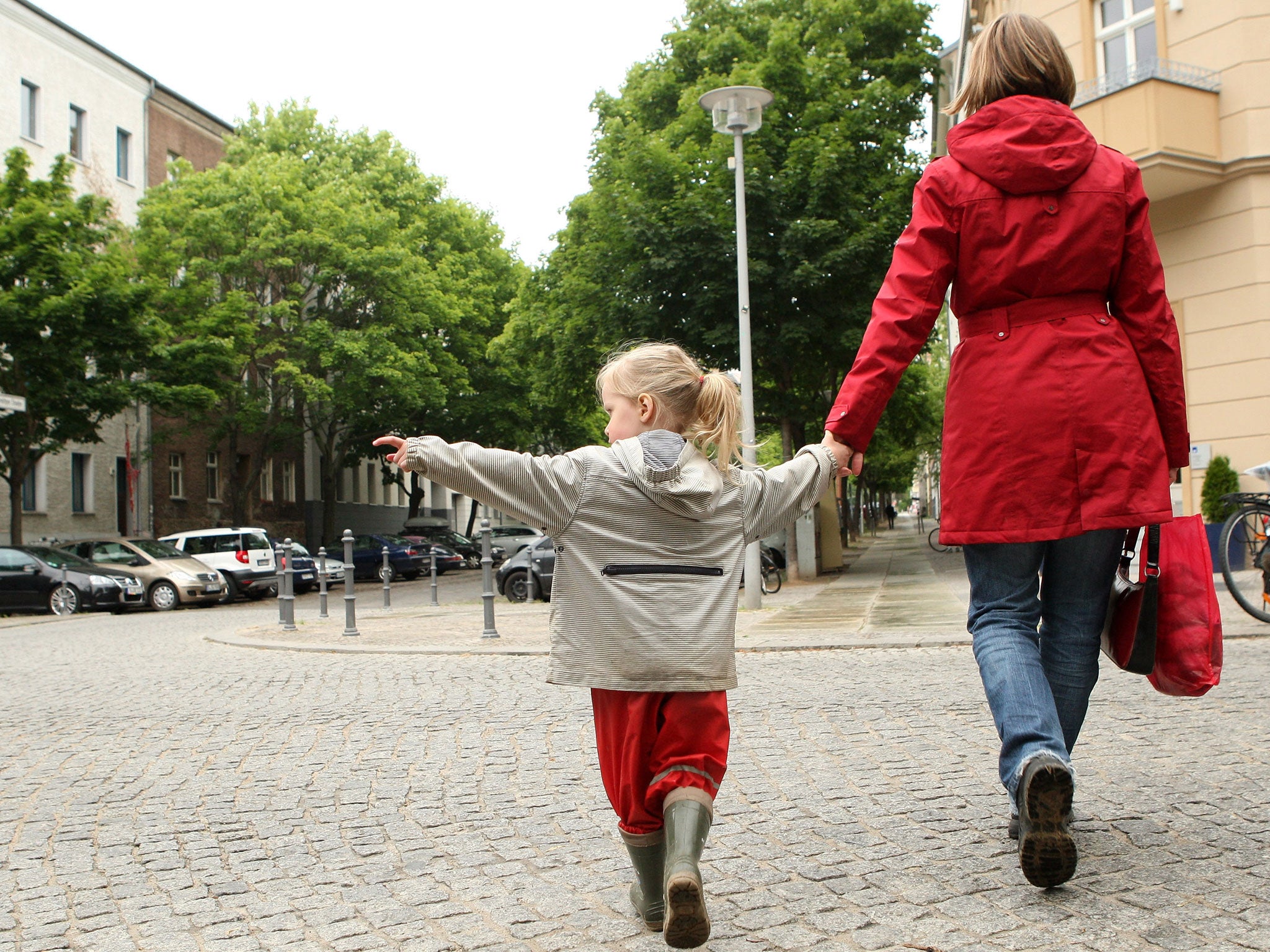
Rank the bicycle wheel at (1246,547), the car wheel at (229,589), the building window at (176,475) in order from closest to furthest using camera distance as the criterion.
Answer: the bicycle wheel at (1246,547) < the car wheel at (229,589) < the building window at (176,475)

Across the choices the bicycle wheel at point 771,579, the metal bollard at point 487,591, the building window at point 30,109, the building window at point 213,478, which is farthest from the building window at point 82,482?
the metal bollard at point 487,591

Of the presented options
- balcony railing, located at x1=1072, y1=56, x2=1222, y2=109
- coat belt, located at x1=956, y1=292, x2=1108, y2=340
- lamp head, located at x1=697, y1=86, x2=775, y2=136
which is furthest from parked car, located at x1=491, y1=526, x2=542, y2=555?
coat belt, located at x1=956, y1=292, x2=1108, y2=340

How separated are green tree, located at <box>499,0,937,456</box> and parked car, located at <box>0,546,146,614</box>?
9606mm

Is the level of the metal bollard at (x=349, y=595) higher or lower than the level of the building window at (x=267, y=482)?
lower

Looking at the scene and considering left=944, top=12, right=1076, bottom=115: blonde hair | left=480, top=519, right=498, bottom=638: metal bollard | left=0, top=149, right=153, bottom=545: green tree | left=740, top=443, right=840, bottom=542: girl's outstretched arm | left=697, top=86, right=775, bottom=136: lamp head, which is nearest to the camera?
left=740, top=443, right=840, bottom=542: girl's outstretched arm

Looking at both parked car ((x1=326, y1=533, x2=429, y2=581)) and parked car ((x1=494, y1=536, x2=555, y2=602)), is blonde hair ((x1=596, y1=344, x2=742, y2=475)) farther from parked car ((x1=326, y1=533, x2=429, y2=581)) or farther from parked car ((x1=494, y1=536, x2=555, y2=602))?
parked car ((x1=326, y1=533, x2=429, y2=581))

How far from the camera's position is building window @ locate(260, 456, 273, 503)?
42.2 m

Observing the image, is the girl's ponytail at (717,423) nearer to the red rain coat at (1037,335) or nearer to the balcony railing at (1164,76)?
the red rain coat at (1037,335)

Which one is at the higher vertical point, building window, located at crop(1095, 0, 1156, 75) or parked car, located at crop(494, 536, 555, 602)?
building window, located at crop(1095, 0, 1156, 75)

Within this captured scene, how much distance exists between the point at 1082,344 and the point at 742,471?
Answer: 0.97m

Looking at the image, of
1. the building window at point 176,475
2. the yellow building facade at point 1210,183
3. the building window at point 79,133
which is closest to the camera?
the yellow building facade at point 1210,183

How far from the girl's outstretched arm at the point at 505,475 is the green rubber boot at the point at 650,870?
0.76m

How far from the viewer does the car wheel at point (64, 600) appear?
20.7 m

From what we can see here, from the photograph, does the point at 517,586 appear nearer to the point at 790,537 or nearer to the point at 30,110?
the point at 790,537
